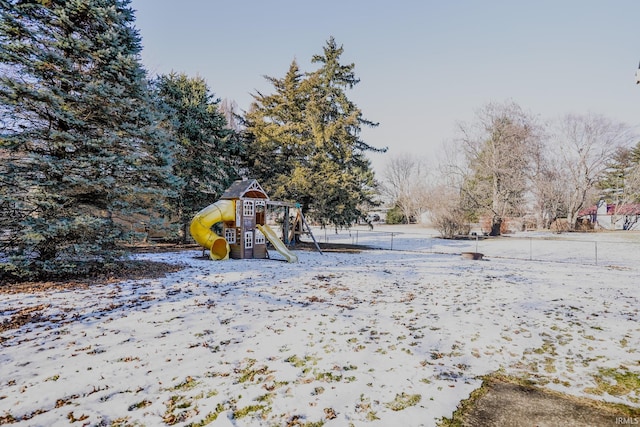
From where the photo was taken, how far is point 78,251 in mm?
7934

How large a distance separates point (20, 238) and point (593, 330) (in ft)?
40.1

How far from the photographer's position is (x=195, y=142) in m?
17.9

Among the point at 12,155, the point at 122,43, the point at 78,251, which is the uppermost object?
the point at 122,43

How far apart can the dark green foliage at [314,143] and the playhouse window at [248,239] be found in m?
6.14

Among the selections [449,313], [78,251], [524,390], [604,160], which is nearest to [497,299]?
[449,313]

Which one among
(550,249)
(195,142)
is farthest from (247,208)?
(550,249)

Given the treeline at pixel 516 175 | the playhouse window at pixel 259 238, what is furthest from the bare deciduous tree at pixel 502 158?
the playhouse window at pixel 259 238

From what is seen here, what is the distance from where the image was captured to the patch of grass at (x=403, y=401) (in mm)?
3170

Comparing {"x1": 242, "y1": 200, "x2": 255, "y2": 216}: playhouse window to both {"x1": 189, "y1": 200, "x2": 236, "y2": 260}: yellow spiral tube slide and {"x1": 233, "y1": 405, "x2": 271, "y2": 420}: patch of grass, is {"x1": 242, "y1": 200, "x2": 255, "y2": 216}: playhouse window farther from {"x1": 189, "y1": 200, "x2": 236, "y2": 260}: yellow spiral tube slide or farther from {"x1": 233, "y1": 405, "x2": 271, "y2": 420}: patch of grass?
{"x1": 233, "y1": 405, "x2": 271, "y2": 420}: patch of grass

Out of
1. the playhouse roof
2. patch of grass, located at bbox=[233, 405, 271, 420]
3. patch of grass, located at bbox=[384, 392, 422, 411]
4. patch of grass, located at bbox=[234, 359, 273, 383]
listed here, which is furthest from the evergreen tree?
patch of grass, located at bbox=[384, 392, 422, 411]

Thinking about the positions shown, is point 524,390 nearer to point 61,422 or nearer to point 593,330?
point 593,330

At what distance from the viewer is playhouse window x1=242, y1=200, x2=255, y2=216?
1388 centimetres

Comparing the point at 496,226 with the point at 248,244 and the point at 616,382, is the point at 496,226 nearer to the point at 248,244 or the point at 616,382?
the point at 248,244

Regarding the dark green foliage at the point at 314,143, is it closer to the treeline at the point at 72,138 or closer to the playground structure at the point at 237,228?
the playground structure at the point at 237,228
